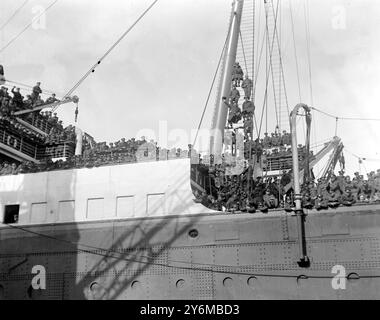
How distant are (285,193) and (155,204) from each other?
4.31 m

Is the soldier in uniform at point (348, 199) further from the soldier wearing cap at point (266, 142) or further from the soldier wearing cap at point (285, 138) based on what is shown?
the soldier wearing cap at point (266, 142)

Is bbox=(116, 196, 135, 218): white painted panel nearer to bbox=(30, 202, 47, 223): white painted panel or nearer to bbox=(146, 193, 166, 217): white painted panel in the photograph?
bbox=(146, 193, 166, 217): white painted panel

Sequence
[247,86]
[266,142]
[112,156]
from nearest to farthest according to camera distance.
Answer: [112,156], [247,86], [266,142]

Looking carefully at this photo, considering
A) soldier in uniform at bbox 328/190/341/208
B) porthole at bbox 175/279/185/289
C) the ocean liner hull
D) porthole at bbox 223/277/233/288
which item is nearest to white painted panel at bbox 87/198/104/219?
the ocean liner hull

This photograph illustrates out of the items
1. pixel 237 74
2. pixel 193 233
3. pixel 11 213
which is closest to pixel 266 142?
pixel 237 74

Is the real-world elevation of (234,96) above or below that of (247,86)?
below

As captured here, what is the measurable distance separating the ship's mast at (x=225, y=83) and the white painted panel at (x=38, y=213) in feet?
21.8

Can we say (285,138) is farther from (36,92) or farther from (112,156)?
(36,92)

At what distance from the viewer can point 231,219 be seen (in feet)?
53.0

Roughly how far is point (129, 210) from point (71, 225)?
2.14 metres

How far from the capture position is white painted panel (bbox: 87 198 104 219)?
58.2 ft

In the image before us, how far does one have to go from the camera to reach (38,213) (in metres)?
18.6
